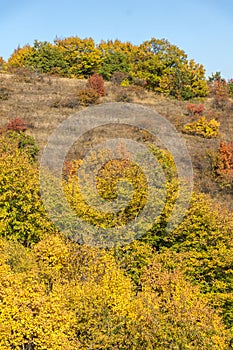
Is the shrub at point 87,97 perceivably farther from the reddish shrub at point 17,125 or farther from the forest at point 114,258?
the reddish shrub at point 17,125

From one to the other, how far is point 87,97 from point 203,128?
72.6 ft

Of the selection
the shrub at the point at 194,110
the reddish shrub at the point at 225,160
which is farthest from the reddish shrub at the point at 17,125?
the shrub at the point at 194,110

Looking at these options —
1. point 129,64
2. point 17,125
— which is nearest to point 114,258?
point 17,125

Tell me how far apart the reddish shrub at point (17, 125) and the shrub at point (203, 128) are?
91.4 feet

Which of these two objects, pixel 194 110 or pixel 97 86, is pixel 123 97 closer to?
pixel 97 86

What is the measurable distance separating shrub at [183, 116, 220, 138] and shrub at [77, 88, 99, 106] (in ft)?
60.5

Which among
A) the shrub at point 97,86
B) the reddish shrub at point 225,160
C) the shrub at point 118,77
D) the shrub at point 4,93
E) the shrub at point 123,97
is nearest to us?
the reddish shrub at point 225,160

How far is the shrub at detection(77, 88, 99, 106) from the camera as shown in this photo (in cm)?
8188

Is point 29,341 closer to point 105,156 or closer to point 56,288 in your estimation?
point 56,288

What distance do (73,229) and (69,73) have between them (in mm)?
76568

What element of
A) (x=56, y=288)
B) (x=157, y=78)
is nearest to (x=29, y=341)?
(x=56, y=288)

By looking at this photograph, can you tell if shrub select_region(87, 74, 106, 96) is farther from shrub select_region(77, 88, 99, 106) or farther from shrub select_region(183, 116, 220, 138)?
shrub select_region(183, 116, 220, 138)

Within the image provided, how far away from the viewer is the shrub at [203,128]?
247 ft

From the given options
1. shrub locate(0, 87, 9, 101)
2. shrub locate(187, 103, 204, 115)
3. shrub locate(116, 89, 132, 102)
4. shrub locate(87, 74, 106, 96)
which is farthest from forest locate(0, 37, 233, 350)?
shrub locate(116, 89, 132, 102)
